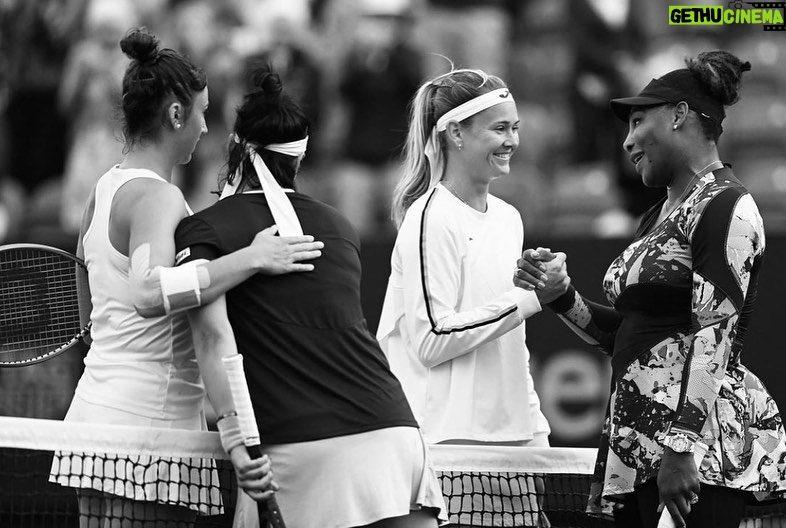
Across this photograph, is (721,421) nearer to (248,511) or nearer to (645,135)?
(645,135)

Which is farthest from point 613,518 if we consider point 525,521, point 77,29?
point 77,29

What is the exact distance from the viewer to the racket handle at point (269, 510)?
3.06 metres

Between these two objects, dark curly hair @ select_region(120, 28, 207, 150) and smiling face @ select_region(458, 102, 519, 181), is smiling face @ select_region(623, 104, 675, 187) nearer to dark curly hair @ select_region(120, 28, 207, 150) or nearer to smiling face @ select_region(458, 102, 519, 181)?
smiling face @ select_region(458, 102, 519, 181)

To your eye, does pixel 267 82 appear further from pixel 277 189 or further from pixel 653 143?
pixel 653 143

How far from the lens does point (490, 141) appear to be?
4242 mm

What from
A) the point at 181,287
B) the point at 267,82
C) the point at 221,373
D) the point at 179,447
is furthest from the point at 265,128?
the point at 179,447

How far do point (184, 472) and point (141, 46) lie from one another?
1.27m

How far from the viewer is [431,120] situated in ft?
14.4

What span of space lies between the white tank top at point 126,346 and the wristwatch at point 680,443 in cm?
134

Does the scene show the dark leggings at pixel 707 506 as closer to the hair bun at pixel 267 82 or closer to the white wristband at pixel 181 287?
the white wristband at pixel 181 287

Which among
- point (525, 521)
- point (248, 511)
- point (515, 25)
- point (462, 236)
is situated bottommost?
point (525, 521)

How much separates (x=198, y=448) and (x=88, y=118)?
19.4 feet

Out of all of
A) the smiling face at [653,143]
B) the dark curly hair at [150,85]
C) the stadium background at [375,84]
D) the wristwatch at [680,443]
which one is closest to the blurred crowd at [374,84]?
the stadium background at [375,84]

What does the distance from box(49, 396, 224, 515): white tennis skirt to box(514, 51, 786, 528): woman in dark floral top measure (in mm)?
1195
